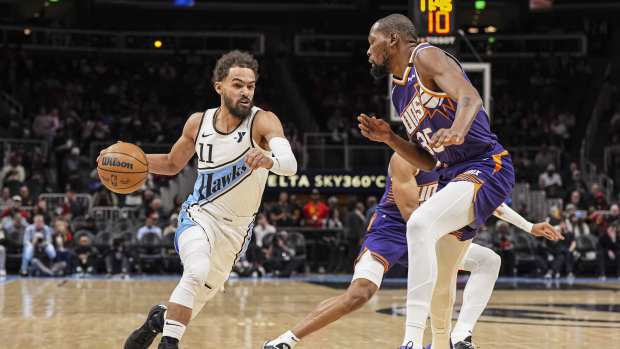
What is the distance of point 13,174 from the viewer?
2102cm

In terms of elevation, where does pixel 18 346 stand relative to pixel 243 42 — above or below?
below

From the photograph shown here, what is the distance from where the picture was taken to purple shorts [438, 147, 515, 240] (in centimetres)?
596

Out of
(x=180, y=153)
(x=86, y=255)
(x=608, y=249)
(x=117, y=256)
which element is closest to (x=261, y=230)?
(x=117, y=256)

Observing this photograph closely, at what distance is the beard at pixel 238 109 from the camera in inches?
263

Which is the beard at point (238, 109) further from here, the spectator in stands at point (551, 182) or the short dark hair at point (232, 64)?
the spectator in stands at point (551, 182)

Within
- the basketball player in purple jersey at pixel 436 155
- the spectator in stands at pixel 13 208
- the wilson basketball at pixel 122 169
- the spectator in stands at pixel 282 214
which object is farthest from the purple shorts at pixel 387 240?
the spectator in stands at pixel 13 208

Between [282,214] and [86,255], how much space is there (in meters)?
4.13

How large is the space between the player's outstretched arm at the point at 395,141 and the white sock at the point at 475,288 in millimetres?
978

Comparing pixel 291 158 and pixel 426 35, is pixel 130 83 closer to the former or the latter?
pixel 426 35

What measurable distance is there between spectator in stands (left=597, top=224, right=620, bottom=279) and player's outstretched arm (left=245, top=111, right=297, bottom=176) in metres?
14.9

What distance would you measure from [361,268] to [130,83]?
22884mm

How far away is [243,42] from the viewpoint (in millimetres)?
30531

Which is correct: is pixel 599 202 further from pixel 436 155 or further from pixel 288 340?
pixel 288 340

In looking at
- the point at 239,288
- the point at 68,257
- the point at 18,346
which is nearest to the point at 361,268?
the point at 18,346
